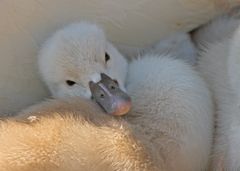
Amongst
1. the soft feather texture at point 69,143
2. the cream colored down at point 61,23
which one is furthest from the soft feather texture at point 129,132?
the cream colored down at point 61,23

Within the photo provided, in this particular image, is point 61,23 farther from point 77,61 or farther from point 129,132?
point 129,132

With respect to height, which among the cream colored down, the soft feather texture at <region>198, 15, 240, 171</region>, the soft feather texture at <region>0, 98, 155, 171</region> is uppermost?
the cream colored down

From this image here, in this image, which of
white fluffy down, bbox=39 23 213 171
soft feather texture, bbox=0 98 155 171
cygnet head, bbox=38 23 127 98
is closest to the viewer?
soft feather texture, bbox=0 98 155 171

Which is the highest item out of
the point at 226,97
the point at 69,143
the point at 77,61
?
the point at 77,61

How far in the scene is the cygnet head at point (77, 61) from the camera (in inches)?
108

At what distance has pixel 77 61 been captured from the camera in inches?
108

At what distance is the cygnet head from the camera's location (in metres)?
2.75

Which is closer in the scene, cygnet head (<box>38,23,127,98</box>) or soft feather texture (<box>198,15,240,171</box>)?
soft feather texture (<box>198,15,240,171</box>)

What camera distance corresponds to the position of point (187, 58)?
9.82ft

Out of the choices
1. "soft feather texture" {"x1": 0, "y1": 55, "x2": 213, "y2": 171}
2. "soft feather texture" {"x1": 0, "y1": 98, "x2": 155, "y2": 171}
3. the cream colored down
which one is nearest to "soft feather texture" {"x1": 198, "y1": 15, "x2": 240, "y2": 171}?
"soft feather texture" {"x1": 0, "y1": 55, "x2": 213, "y2": 171}

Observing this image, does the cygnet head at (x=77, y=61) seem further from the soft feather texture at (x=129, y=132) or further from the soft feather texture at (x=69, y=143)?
the soft feather texture at (x=69, y=143)

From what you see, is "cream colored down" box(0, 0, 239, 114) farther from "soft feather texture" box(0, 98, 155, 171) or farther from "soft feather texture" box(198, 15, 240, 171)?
"soft feather texture" box(0, 98, 155, 171)

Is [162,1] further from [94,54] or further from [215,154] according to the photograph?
[215,154]

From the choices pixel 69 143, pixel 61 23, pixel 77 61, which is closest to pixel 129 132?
pixel 69 143
